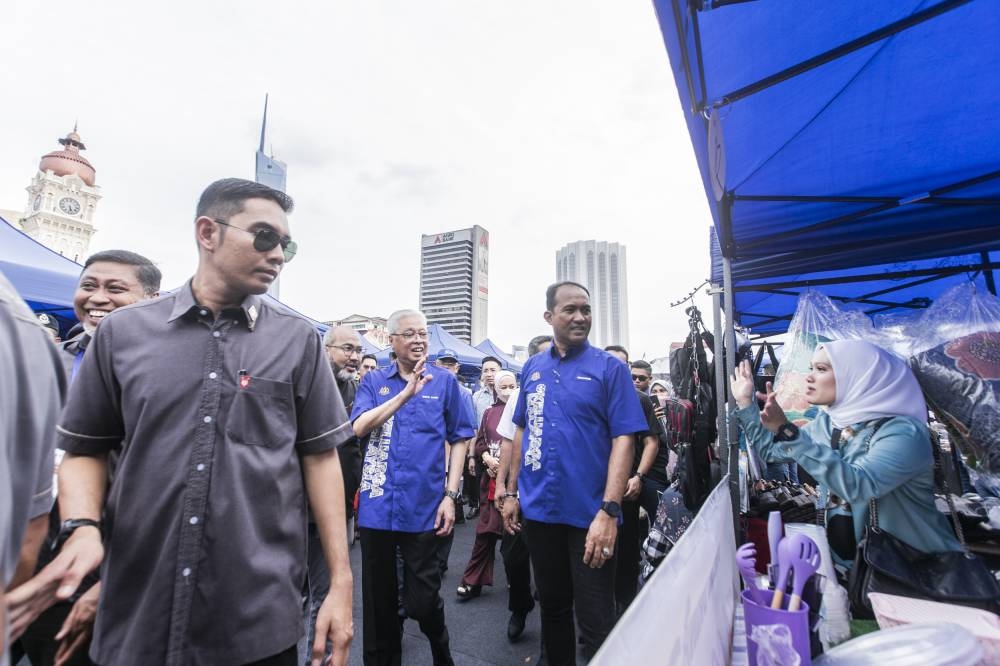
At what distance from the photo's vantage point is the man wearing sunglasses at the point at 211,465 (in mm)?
1074

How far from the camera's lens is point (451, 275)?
3438 inches

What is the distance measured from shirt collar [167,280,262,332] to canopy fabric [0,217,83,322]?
516 cm

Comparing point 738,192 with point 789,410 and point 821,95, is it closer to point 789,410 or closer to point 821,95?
point 821,95

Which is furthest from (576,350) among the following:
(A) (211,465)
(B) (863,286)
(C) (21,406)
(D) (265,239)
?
(B) (863,286)

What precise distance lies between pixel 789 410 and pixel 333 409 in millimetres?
2686

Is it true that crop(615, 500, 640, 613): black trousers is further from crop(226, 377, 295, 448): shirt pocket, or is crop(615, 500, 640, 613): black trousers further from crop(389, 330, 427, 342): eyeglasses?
crop(226, 377, 295, 448): shirt pocket

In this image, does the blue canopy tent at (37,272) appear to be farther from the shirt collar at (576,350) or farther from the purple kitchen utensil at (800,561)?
the purple kitchen utensil at (800,561)

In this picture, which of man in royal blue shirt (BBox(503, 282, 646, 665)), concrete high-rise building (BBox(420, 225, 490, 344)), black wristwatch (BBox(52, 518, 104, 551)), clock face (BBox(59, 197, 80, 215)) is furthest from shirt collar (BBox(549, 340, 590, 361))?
clock face (BBox(59, 197, 80, 215))

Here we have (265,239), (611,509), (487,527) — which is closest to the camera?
(265,239)

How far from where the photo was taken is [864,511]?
180 centimetres

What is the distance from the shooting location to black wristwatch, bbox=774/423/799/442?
5.82 feet

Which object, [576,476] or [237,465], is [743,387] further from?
[237,465]

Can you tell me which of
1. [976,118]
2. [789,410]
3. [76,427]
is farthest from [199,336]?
[976,118]

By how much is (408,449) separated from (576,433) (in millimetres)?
973
